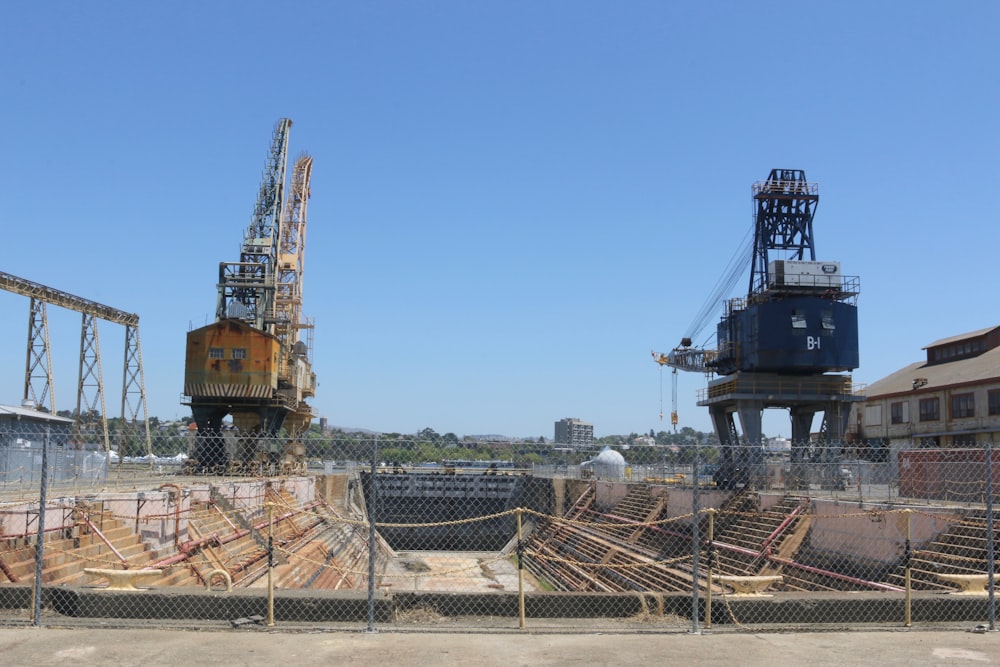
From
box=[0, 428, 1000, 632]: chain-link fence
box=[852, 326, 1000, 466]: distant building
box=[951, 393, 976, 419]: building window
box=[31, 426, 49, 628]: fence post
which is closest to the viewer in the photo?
box=[31, 426, 49, 628]: fence post

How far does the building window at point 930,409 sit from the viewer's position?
4974 centimetres

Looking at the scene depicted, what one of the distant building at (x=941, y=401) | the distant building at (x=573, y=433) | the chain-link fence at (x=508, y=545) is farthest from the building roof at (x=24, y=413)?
the distant building at (x=941, y=401)

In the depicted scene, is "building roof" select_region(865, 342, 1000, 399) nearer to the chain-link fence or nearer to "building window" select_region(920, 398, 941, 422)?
"building window" select_region(920, 398, 941, 422)

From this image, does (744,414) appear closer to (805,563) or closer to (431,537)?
(805,563)

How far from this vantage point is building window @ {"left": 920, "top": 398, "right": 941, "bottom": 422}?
49.7 metres

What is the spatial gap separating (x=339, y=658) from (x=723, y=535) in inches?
828

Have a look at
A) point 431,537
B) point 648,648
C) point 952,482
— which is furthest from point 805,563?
point 431,537

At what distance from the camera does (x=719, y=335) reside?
41969mm

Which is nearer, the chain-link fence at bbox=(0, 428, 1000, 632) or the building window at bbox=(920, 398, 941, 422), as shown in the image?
the chain-link fence at bbox=(0, 428, 1000, 632)

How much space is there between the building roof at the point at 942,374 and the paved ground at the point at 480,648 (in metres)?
42.5

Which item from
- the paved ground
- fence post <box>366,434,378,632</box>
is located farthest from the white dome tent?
fence post <box>366,434,378,632</box>

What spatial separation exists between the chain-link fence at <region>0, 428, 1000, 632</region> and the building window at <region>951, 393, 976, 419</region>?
5544mm

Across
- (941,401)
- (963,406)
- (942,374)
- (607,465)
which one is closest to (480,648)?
(607,465)

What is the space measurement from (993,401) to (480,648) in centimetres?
4519
